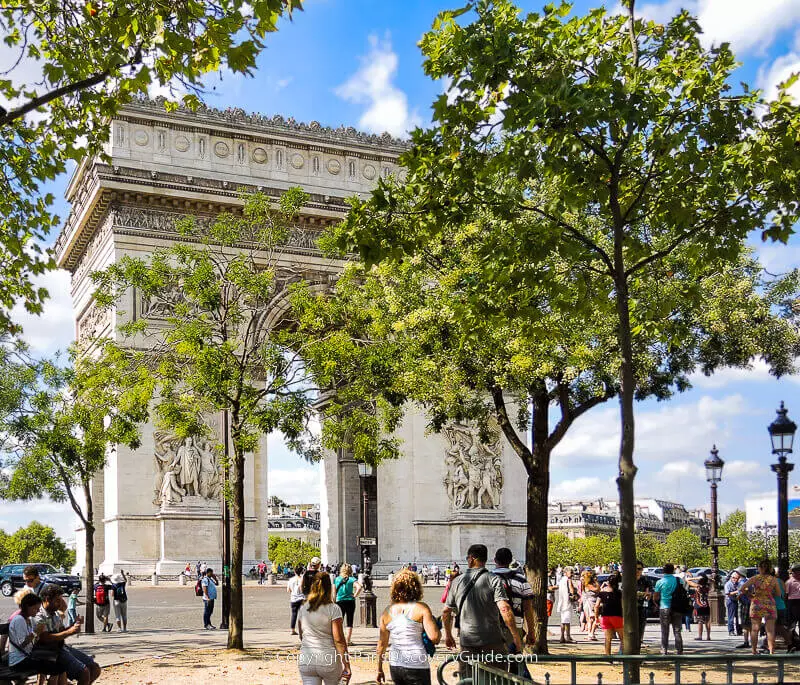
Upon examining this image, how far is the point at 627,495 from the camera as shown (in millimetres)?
9547

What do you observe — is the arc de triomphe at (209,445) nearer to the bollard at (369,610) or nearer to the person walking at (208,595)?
the person walking at (208,595)

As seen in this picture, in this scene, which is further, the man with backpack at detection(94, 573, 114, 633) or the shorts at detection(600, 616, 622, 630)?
the man with backpack at detection(94, 573, 114, 633)

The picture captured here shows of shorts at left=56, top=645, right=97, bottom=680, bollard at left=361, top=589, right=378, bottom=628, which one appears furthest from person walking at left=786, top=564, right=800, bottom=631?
shorts at left=56, top=645, right=97, bottom=680

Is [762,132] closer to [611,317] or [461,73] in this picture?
[461,73]

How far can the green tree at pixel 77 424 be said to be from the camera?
1980cm

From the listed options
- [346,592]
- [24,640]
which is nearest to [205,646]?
[346,592]

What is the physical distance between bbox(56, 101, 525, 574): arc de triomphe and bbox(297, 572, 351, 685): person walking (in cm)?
2726

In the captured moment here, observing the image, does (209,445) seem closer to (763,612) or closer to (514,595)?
(763,612)

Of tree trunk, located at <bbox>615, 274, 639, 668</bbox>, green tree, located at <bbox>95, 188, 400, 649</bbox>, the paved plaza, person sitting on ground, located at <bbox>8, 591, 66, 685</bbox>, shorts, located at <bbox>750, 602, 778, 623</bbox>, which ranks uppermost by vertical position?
green tree, located at <bbox>95, 188, 400, 649</bbox>

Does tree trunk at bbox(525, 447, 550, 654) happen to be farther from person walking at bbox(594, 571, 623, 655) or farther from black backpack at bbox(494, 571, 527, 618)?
black backpack at bbox(494, 571, 527, 618)

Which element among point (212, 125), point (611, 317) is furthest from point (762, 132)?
point (212, 125)

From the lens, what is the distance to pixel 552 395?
19.5 m

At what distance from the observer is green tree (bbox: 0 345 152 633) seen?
65.0 ft

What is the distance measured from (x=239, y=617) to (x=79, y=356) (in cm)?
1028
